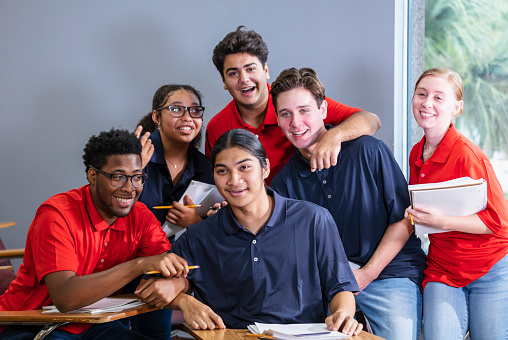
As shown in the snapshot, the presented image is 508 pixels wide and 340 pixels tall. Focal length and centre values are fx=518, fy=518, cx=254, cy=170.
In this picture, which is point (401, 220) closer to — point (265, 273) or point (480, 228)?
point (480, 228)

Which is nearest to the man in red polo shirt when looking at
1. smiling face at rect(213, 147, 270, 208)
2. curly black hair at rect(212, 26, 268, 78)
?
curly black hair at rect(212, 26, 268, 78)

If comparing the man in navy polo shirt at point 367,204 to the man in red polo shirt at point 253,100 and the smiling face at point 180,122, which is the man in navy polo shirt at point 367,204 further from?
the smiling face at point 180,122

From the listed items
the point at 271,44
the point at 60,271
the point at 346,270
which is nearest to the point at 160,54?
the point at 271,44

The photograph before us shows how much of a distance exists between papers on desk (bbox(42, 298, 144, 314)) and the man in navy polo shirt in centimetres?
88

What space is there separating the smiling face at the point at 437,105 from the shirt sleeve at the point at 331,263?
0.73m

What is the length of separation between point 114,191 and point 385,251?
120 centimetres

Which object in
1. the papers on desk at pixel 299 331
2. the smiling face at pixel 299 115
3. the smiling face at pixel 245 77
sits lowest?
the papers on desk at pixel 299 331

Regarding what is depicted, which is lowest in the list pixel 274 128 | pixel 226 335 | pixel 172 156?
pixel 226 335

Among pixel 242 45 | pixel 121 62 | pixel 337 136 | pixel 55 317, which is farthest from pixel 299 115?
pixel 121 62

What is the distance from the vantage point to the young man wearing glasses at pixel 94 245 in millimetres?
1990

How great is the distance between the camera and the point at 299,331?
1.66 meters

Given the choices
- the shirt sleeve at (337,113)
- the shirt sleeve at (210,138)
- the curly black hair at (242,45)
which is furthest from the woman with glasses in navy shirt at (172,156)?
the shirt sleeve at (337,113)

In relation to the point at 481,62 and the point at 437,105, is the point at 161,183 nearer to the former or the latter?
the point at 437,105

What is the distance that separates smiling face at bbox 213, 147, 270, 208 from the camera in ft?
6.62
